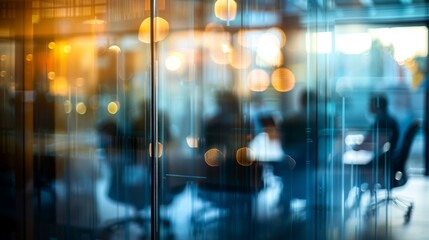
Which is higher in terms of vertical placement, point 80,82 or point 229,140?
point 80,82

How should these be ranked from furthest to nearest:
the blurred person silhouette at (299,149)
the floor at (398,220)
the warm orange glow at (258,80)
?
1. the warm orange glow at (258,80)
2. the blurred person silhouette at (299,149)
3. the floor at (398,220)

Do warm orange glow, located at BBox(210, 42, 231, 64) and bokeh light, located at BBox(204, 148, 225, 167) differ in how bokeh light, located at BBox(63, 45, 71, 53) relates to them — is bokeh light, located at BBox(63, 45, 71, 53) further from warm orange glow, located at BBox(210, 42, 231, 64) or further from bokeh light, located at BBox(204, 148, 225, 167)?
bokeh light, located at BBox(204, 148, 225, 167)

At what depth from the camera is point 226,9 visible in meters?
3.49

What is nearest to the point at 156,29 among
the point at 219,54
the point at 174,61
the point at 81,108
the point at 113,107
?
the point at 174,61

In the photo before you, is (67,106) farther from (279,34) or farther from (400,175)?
(400,175)

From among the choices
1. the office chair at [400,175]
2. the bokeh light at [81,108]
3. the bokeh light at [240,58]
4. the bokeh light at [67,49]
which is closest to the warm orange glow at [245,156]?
the bokeh light at [240,58]

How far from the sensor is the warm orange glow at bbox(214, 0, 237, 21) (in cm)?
347

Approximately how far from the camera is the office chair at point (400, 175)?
309cm

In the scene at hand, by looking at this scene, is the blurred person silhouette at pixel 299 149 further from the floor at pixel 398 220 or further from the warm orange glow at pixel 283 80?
the floor at pixel 398 220

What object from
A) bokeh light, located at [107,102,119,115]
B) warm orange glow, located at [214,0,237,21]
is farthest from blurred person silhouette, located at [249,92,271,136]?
bokeh light, located at [107,102,119,115]

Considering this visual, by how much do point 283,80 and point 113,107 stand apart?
4.11 feet

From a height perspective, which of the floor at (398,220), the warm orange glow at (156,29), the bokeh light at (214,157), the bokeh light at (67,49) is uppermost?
the warm orange glow at (156,29)

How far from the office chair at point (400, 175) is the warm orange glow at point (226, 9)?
124 centimetres

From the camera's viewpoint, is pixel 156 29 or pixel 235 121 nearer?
pixel 235 121
